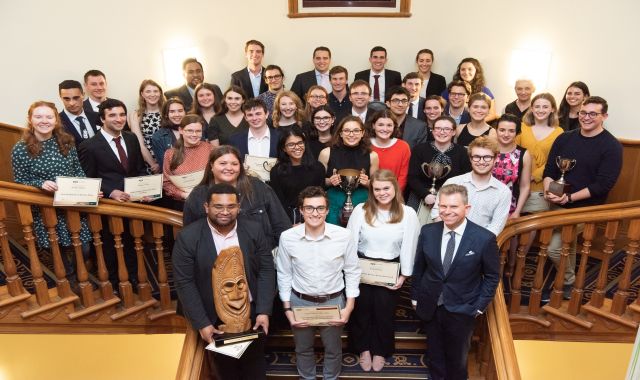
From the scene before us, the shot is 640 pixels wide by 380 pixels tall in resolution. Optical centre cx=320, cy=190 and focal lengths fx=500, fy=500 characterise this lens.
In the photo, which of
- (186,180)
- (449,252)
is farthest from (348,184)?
(186,180)

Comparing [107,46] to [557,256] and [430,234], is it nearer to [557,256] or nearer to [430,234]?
[430,234]

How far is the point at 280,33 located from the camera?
5.90m

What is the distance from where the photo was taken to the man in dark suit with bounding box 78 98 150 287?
363 cm

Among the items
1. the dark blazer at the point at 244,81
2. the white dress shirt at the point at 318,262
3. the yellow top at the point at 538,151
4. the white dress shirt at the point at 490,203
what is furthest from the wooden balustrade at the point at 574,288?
the dark blazer at the point at 244,81

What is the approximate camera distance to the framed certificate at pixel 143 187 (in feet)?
11.5

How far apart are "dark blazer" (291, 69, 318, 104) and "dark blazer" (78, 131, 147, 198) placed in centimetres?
227

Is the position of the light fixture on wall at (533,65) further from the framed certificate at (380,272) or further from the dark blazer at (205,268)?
Result: the dark blazer at (205,268)

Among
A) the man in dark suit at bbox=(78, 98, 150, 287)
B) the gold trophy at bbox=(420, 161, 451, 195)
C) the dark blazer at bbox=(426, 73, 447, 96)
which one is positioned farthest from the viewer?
the dark blazer at bbox=(426, 73, 447, 96)

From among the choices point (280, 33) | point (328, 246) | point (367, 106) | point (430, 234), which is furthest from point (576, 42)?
point (328, 246)

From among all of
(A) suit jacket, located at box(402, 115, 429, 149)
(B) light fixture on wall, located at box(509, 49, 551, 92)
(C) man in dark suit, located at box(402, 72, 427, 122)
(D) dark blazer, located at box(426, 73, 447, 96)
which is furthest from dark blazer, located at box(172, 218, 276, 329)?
(B) light fixture on wall, located at box(509, 49, 551, 92)

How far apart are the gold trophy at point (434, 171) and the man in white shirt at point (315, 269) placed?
887 millimetres

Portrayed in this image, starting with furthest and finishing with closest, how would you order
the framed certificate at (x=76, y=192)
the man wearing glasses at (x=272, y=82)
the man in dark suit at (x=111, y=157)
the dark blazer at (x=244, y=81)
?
the dark blazer at (x=244, y=81), the man wearing glasses at (x=272, y=82), the man in dark suit at (x=111, y=157), the framed certificate at (x=76, y=192)

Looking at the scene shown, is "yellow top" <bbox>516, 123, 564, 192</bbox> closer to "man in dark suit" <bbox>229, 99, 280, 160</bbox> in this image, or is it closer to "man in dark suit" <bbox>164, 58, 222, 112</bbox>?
"man in dark suit" <bbox>229, 99, 280, 160</bbox>

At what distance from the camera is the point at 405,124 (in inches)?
163
